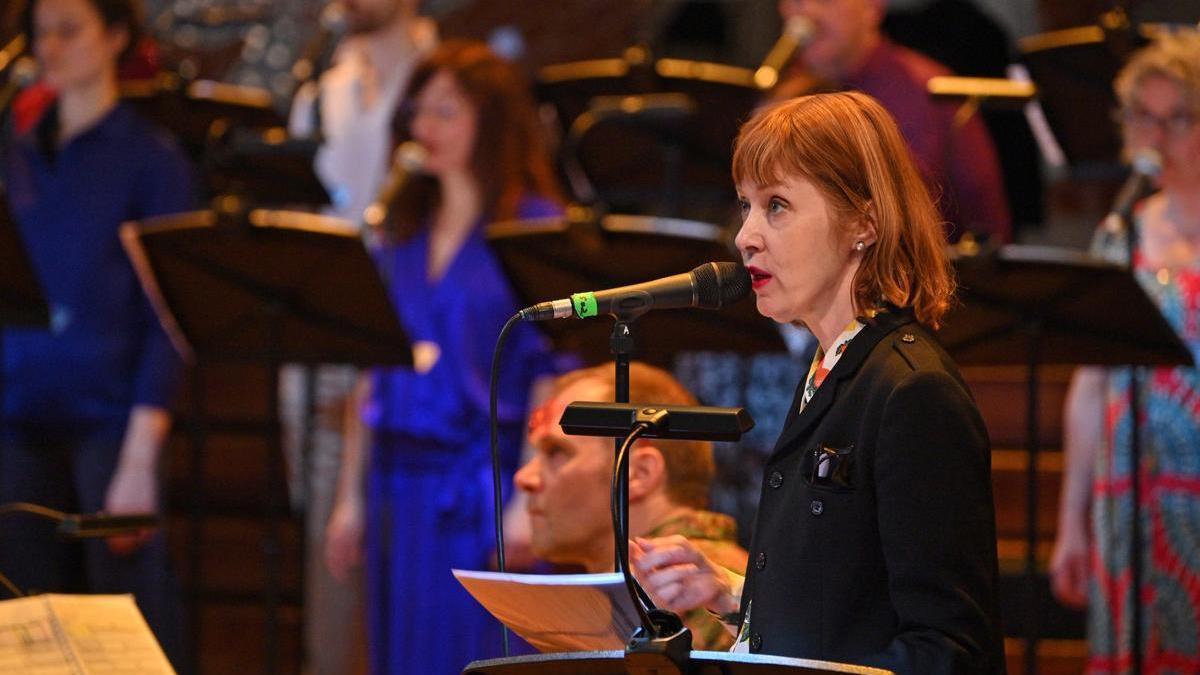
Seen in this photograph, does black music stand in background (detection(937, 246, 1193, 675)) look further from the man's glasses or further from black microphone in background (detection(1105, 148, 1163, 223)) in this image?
the man's glasses

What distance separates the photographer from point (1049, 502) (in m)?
4.96

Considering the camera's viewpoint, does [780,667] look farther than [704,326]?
No

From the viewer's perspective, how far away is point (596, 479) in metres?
2.86

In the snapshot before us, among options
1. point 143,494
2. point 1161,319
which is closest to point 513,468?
point 143,494

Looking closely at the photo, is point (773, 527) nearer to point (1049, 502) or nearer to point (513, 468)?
point (513, 468)

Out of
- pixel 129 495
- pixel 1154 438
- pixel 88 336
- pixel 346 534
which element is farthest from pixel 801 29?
pixel 129 495

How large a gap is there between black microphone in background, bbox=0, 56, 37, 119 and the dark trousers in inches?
33.8

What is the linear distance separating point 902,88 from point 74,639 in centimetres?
286

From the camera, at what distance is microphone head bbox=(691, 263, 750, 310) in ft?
6.47

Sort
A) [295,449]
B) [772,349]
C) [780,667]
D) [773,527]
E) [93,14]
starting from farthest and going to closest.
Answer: [295,449] < [93,14] < [772,349] < [773,527] < [780,667]

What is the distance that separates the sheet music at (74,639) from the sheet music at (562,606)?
53cm

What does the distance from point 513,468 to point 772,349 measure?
742 mm

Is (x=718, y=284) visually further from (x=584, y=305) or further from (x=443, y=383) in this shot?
(x=443, y=383)

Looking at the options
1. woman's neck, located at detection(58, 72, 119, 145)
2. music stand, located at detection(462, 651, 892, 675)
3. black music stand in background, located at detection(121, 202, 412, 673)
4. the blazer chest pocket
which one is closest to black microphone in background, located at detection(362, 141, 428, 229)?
black music stand in background, located at detection(121, 202, 412, 673)
